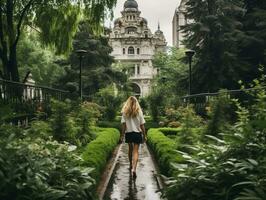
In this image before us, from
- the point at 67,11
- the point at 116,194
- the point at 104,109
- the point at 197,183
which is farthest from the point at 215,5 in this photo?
the point at 197,183

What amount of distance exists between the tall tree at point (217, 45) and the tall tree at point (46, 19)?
34.1 feet

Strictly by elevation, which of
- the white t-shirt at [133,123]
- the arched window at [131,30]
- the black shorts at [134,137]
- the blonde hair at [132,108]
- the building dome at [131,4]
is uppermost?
the building dome at [131,4]

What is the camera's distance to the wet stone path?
23.9 ft

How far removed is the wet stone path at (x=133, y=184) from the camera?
728cm

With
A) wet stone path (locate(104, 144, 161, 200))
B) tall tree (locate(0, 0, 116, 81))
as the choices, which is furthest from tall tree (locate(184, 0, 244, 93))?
wet stone path (locate(104, 144, 161, 200))

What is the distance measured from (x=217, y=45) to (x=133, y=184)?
17982mm

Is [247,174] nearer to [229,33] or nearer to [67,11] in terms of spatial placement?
[67,11]

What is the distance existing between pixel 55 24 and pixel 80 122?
506 centimetres

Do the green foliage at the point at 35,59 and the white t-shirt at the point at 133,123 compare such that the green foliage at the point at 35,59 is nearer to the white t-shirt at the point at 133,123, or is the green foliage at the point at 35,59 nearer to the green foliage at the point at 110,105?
the green foliage at the point at 110,105

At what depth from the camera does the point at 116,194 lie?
293 inches

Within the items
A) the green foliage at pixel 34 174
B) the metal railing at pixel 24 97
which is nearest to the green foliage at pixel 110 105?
the metal railing at pixel 24 97

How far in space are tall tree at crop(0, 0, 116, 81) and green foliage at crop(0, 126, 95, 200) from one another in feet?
35.2

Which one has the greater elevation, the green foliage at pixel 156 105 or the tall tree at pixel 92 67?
the tall tree at pixel 92 67

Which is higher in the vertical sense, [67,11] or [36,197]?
[67,11]
